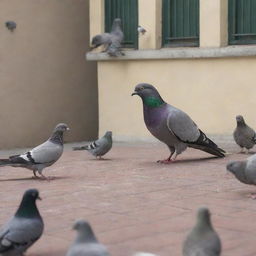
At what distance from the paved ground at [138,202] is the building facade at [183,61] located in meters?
2.08

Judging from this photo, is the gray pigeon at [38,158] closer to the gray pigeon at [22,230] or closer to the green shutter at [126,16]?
the gray pigeon at [22,230]

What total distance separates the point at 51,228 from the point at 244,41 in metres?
7.31

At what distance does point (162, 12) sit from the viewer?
13109 millimetres

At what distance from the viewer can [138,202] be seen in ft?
21.9

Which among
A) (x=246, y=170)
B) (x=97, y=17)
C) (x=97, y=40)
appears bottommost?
(x=246, y=170)

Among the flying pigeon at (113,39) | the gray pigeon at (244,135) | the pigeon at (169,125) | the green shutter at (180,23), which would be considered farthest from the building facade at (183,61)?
the pigeon at (169,125)

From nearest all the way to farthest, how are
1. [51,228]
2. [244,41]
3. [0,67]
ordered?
[51,228] < [244,41] < [0,67]

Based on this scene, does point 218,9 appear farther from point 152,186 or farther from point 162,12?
point 152,186

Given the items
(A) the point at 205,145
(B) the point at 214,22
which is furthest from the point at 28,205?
(B) the point at 214,22

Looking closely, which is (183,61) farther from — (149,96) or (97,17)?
(149,96)

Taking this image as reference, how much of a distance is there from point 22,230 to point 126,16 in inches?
378

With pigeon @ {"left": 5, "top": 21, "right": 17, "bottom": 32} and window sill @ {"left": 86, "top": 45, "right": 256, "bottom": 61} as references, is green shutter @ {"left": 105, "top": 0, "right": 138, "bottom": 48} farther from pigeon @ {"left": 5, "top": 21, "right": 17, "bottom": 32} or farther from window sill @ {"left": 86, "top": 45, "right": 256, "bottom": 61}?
pigeon @ {"left": 5, "top": 21, "right": 17, "bottom": 32}

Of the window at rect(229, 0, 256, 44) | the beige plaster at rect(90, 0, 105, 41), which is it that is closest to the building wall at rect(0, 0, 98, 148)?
the beige plaster at rect(90, 0, 105, 41)

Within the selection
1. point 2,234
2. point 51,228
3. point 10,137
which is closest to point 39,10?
point 10,137
